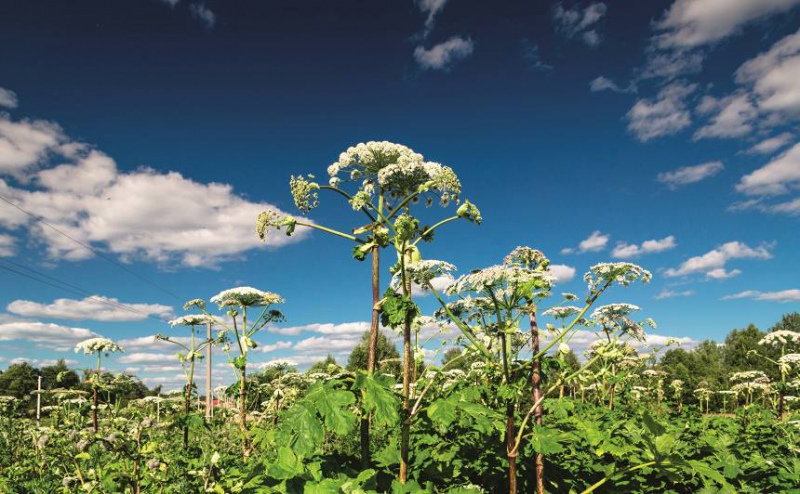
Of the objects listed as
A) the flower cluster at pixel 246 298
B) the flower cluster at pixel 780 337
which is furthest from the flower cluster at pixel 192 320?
the flower cluster at pixel 780 337

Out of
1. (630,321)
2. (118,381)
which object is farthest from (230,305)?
(630,321)

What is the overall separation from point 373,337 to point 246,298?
4049 mm

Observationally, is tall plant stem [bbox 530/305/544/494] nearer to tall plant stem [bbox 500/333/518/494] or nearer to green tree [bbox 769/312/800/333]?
tall plant stem [bbox 500/333/518/494]

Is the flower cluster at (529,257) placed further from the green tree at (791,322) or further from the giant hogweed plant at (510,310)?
the green tree at (791,322)

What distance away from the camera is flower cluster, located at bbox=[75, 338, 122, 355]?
8.86 m

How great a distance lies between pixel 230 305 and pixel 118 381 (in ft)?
12.4

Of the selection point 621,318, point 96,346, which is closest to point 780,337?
point 621,318

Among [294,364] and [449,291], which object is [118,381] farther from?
[449,291]

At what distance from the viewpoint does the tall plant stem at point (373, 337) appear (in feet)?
13.3

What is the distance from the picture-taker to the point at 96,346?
892cm

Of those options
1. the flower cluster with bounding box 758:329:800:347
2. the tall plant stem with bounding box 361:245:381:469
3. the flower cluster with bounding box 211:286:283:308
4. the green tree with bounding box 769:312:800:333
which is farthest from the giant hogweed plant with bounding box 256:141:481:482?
the green tree with bounding box 769:312:800:333

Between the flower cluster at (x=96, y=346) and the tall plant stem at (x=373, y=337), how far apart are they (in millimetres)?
7378

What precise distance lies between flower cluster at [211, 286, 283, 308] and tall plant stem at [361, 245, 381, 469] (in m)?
3.83

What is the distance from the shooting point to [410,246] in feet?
13.8
